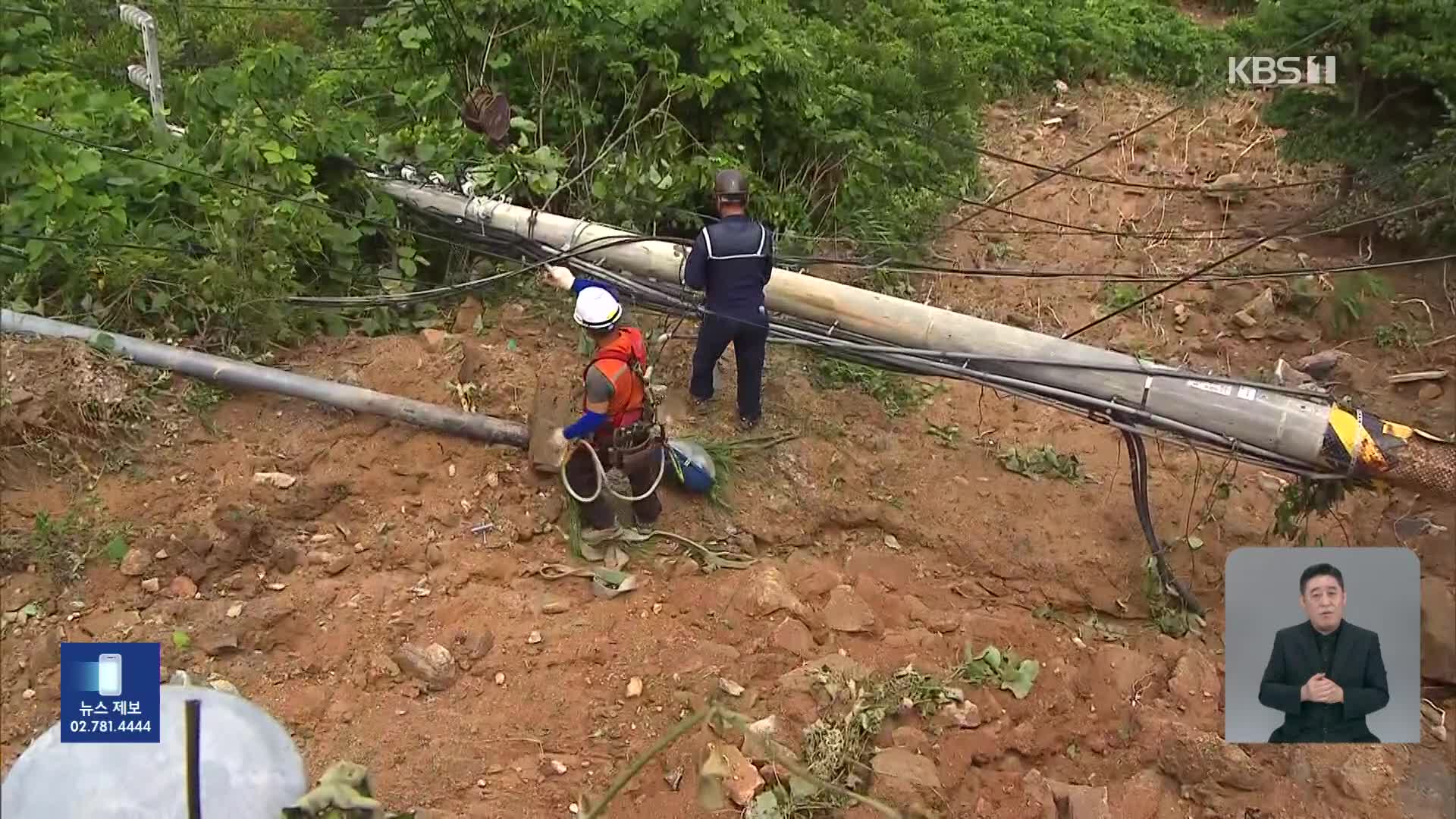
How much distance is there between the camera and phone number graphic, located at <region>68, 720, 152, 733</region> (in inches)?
86.0

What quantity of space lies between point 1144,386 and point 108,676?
158 inches

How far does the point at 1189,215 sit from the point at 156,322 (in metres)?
8.05

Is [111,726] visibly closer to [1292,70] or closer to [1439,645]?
[1439,645]

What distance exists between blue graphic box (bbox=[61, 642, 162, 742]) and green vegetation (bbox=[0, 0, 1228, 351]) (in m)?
3.45

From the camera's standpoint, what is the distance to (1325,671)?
290 cm

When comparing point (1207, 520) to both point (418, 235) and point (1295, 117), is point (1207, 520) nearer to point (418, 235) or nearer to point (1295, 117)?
point (1295, 117)

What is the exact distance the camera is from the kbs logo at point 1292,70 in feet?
26.8

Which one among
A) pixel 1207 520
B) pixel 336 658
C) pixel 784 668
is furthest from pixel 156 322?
pixel 1207 520

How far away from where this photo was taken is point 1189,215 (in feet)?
30.4

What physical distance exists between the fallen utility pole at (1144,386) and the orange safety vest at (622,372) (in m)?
1.02

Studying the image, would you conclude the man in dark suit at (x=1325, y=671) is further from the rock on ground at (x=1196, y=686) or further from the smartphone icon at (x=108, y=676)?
the smartphone icon at (x=108, y=676)

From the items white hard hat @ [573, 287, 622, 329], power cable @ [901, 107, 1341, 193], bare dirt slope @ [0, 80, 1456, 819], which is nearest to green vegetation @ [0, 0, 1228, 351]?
power cable @ [901, 107, 1341, 193]

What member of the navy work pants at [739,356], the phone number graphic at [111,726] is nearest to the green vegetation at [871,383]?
the navy work pants at [739,356]

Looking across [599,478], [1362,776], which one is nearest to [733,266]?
[599,478]
